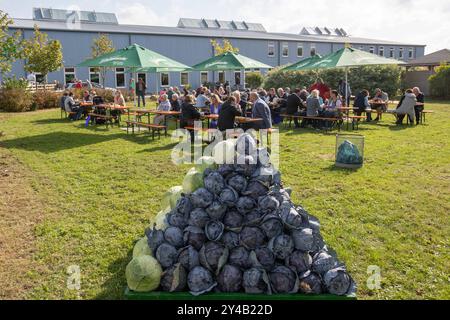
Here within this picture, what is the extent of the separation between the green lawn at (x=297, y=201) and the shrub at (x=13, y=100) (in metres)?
8.11

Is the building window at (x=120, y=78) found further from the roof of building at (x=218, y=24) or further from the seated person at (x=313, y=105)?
the seated person at (x=313, y=105)

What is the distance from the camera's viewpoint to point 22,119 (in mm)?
17953

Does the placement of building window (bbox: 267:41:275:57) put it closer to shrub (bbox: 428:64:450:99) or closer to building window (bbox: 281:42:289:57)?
building window (bbox: 281:42:289:57)

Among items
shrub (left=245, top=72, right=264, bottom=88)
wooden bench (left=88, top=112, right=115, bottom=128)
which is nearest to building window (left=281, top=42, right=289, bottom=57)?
shrub (left=245, top=72, right=264, bottom=88)

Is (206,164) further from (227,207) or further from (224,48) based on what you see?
(224,48)

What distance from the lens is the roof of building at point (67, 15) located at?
137ft

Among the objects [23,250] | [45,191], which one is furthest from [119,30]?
[23,250]

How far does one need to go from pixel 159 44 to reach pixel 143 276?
3724cm

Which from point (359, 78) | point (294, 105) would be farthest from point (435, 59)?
point (294, 105)

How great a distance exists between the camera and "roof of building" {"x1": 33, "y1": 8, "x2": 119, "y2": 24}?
41719 mm

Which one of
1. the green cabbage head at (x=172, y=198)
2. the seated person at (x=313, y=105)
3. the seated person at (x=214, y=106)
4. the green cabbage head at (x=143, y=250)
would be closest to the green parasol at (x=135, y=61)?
the seated person at (x=214, y=106)

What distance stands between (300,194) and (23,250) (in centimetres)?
458

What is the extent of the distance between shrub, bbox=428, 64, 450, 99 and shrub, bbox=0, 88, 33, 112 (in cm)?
2640

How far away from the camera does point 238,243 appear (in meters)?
4.10
